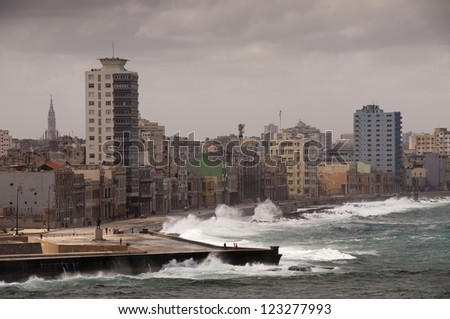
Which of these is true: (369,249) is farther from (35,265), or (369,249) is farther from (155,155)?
(155,155)

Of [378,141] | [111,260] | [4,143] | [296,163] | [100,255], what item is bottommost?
[111,260]

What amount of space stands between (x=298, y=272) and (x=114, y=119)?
29227 mm

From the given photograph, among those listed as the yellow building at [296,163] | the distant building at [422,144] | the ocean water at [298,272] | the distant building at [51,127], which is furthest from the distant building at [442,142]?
the ocean water at [298,272]

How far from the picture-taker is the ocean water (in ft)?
110

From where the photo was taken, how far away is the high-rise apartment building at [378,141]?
9600 cm

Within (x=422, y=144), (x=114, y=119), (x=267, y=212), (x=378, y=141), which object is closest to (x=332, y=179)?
(x=378, y=141)

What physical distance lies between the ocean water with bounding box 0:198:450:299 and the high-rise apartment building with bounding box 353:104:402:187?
31377mm

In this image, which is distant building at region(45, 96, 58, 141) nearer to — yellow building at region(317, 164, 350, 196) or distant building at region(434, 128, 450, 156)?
yellow building at region(317, 164, 350, 196)

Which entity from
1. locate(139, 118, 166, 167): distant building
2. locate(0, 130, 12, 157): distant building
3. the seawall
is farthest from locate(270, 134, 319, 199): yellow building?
the seawall

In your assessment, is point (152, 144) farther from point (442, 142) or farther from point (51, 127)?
point (442, 142)

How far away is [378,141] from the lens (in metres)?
111
